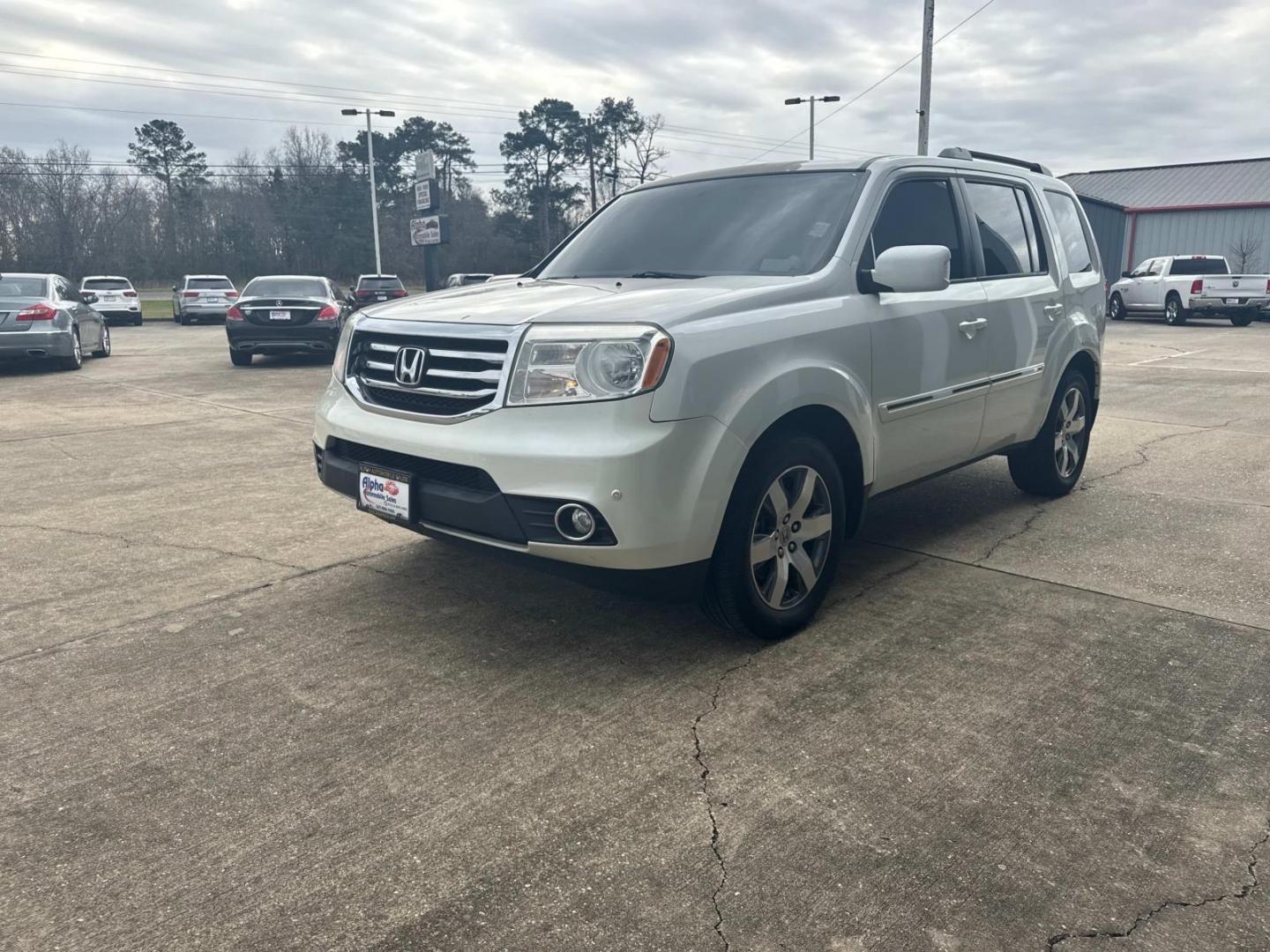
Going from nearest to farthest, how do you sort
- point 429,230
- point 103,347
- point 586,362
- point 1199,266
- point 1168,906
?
point 1168,906
point 586,362
point 103,347
point 1199,266
point 429,230

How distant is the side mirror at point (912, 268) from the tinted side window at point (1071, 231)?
232cm

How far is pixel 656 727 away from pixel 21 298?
13354 millimetres

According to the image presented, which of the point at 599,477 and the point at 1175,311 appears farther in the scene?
the point at 1175,311

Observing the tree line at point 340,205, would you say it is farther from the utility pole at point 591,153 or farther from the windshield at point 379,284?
the windshield at point 379,284

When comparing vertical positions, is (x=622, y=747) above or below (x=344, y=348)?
below

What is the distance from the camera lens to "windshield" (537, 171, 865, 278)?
4.03 meters

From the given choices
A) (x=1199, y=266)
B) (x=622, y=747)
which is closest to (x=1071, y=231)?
(x=622, y=747)

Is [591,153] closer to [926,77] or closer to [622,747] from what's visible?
[926,77]

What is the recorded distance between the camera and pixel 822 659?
351cm

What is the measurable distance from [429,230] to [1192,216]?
104ft

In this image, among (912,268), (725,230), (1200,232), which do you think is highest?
(1200,232)

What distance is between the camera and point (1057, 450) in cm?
570

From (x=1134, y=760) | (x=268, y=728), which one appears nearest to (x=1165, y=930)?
(x=1134, y=760)

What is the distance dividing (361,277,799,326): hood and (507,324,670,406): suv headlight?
0.05m
